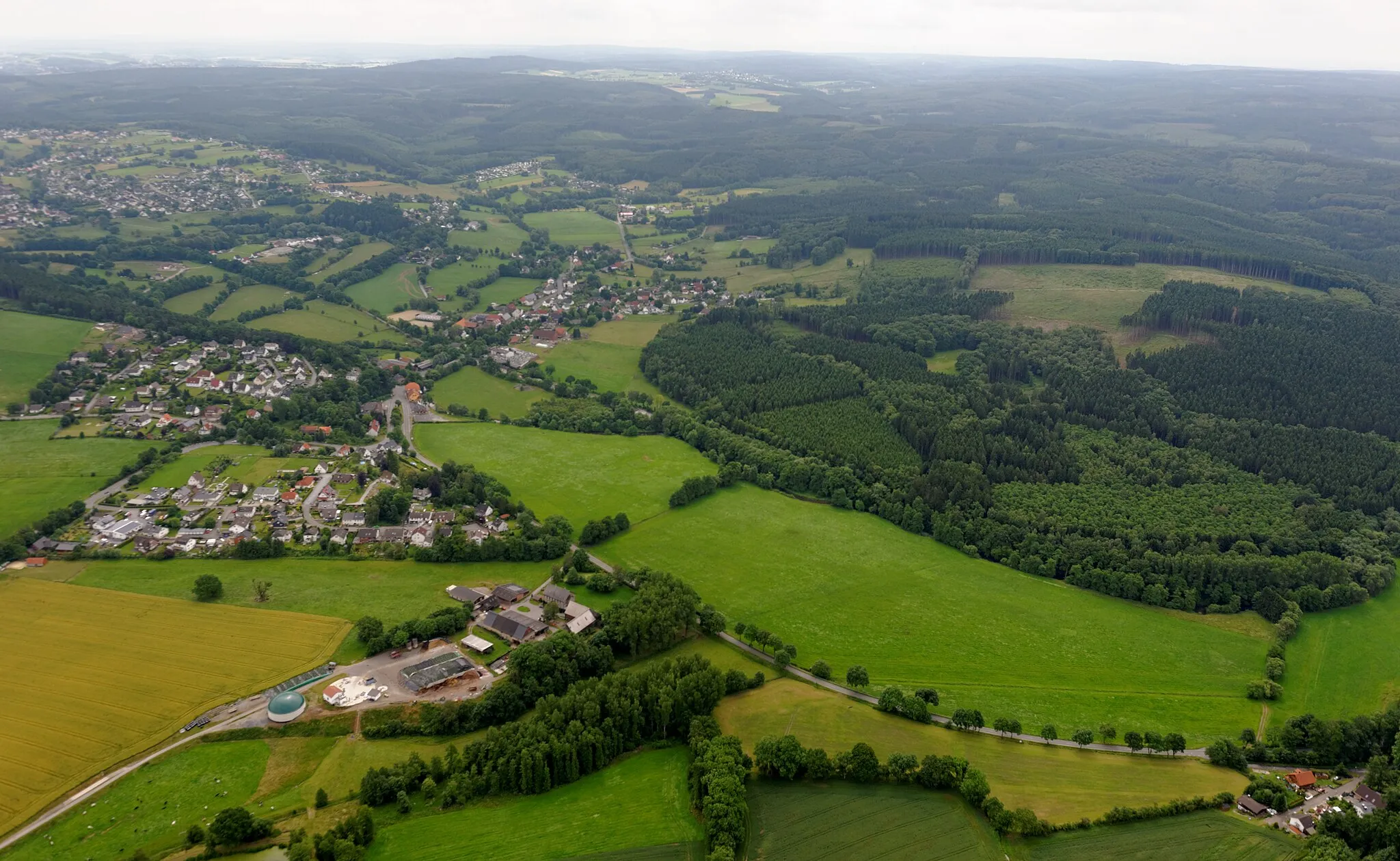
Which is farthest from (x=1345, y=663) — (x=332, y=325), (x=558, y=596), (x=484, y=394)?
(x=332, y=325)

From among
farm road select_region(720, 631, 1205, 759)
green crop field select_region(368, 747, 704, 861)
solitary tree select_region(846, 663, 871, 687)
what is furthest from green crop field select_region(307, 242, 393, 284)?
solitary tree select_region(846, 663, 871, 687)

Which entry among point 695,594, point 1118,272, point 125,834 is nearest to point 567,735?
point 695,594

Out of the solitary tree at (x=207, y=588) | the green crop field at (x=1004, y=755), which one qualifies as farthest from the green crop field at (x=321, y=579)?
the green crop field at (x=1004, y=755)

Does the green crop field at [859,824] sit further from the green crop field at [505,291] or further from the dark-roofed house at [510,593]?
the green crop field at [505,291]

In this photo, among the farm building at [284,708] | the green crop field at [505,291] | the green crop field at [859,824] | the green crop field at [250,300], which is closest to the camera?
the green crop field at [859,824]

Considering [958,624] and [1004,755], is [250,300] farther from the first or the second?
[1004,755]
